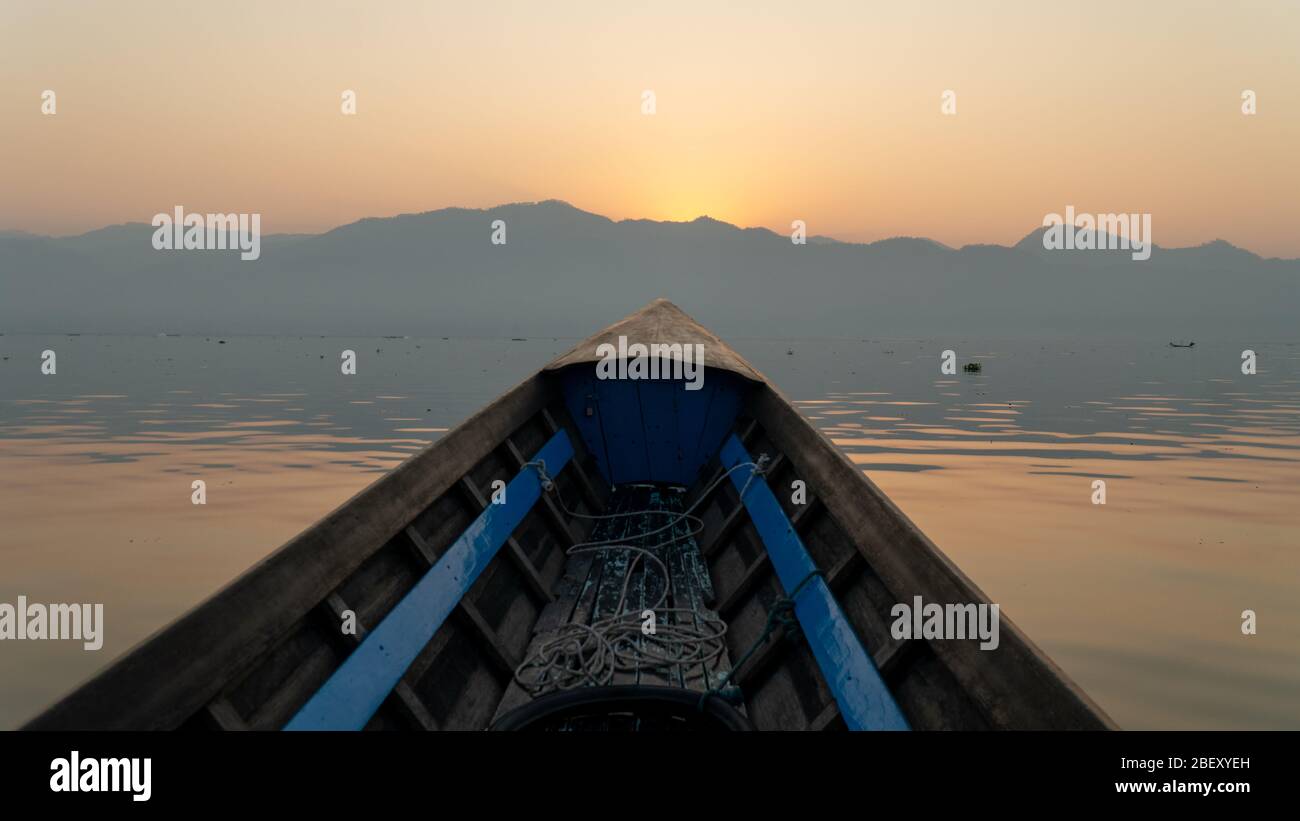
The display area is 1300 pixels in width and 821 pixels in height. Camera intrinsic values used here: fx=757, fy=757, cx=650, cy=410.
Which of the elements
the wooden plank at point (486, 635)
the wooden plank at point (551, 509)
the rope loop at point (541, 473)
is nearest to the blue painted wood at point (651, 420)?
the wooden plank at point (551, 509)

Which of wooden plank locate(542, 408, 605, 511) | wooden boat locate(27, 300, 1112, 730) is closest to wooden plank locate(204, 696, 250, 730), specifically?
wooden boat locate(27, 300, 1112, 730)

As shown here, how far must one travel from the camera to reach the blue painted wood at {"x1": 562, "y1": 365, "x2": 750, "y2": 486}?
8.84m

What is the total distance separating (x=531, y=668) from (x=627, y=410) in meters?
4.54

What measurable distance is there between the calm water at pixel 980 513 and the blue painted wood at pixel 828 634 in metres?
4.00

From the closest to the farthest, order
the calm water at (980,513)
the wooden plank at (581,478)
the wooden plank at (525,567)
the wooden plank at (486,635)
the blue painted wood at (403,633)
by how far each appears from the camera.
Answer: the blue painted wood at (403,633)
the wooden plank at (486,635)
the wooden plank at (525,567)
the calm water at (980,513)
the wooden plank at (581,478)

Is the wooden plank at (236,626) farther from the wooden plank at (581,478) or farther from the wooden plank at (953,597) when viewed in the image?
the wooden plank at (581,478)

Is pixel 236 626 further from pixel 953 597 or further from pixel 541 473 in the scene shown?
pixel 541 473

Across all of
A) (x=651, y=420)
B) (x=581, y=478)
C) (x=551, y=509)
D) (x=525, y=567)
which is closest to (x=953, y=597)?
(x=525, y=567)

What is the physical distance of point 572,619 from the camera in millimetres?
5629

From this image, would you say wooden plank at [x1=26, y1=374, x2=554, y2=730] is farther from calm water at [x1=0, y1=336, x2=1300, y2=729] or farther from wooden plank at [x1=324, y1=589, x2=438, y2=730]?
calm water at [x1=0, y1=336, x2=1300, y2=729]

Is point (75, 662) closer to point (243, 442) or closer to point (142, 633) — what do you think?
point (142, 633)

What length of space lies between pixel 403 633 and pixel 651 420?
18.1ft

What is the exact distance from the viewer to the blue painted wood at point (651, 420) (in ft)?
29.0
